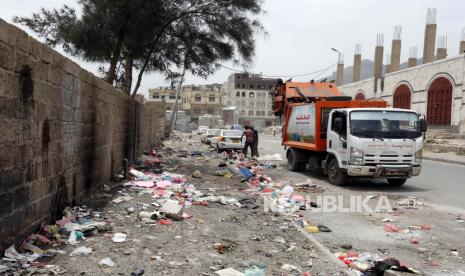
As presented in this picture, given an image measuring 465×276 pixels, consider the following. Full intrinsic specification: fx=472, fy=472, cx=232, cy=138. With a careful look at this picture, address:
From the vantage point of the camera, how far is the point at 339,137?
12.2 meters

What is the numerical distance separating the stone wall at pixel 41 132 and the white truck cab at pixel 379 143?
6.10 m

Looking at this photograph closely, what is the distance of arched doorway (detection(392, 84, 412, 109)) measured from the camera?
41125 mm

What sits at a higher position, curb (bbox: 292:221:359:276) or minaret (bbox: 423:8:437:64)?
minaret (bbox: 423:8:437:64)

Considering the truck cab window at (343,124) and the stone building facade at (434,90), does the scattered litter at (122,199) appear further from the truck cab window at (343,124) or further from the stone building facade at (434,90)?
the stone building facade at (434,90)

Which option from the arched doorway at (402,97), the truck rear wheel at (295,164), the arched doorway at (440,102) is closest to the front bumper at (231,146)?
the truck rear wheel at (295,164)

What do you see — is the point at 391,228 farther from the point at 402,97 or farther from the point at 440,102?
the point at 402,97

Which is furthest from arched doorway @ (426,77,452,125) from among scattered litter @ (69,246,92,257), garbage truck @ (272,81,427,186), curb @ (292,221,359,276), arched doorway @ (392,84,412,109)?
scattered litter @ (69,246,92,257)

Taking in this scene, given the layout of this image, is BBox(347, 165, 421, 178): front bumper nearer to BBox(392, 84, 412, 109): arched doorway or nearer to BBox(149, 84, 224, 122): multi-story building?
BBox(392, 84, 412, 109): arched doorway

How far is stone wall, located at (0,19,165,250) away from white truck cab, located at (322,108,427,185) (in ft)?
20.0

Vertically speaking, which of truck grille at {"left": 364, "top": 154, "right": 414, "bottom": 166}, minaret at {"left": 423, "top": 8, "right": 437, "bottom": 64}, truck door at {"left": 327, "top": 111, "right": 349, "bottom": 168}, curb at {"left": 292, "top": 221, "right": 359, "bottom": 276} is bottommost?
curb at {"left": 292, "top": 221, "right": 359, "bottom": 276}

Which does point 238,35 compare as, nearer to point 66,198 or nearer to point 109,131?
point 109,131

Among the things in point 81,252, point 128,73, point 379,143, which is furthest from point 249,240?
point 128,73

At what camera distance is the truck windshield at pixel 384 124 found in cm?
1157

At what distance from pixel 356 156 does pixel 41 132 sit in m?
7.98
